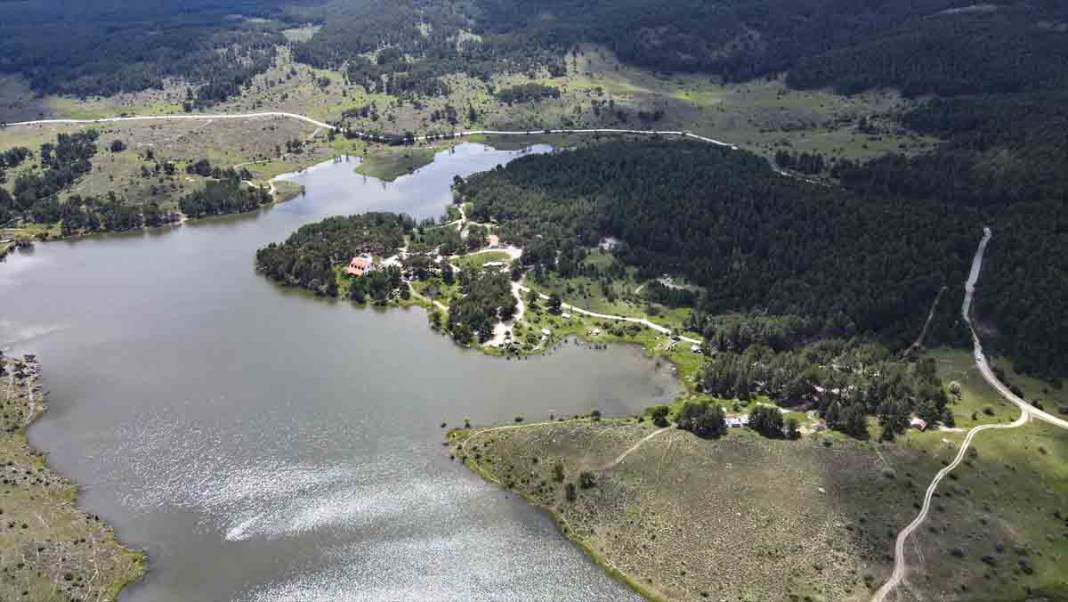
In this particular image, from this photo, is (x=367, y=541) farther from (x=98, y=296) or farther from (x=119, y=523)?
(x=98, y=296)

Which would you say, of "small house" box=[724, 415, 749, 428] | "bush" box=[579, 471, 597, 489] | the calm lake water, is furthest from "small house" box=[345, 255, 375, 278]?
"small house" box=[724, 415, 749, 428]

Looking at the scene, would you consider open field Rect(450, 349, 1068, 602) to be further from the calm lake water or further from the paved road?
the paved road

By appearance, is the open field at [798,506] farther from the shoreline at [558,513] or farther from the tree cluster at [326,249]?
the tree cluster at [326,249]

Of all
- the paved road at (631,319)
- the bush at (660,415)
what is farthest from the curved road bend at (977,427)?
the paved road at (631,319)

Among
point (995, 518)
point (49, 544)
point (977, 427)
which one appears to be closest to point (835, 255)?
point (977, 427)

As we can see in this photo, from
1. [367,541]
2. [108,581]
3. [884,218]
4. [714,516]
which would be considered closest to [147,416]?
[108,581]

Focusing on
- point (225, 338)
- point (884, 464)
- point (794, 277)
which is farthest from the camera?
point (794, 277)
